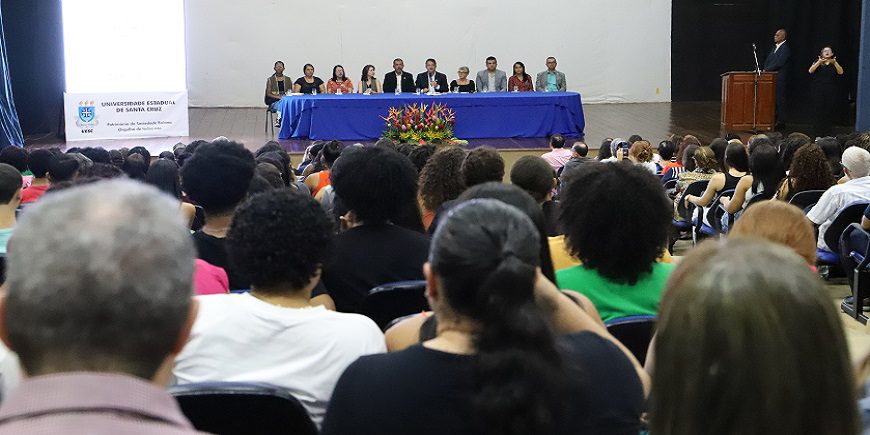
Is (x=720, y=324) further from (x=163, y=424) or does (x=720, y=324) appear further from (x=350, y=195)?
(x=350, y=195)

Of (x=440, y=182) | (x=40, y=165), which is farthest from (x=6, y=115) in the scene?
(x=440, y=182)

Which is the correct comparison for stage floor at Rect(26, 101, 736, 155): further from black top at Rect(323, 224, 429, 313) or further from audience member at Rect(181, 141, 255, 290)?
black top at Rect(323, 224, 429, 313)

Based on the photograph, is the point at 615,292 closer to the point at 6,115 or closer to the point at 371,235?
the point at 371,235

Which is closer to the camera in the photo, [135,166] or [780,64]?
[135,166]

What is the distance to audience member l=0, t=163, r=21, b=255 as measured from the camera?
11.2ft

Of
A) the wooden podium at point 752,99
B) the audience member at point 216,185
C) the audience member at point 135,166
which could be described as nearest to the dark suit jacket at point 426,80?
the wooden podium at point 752,99

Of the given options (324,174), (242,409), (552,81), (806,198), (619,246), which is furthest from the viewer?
(552,81)

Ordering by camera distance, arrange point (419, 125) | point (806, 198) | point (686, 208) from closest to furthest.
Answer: point (806, 198)
point (686, 208)
point (419, 125)

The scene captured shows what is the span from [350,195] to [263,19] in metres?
13.7

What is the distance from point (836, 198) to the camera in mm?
4777

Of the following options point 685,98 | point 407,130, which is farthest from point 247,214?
point 685,98

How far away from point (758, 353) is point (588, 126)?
13.0m

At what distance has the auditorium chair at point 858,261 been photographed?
4496mm

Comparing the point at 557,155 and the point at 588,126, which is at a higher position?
the point at 588,126
